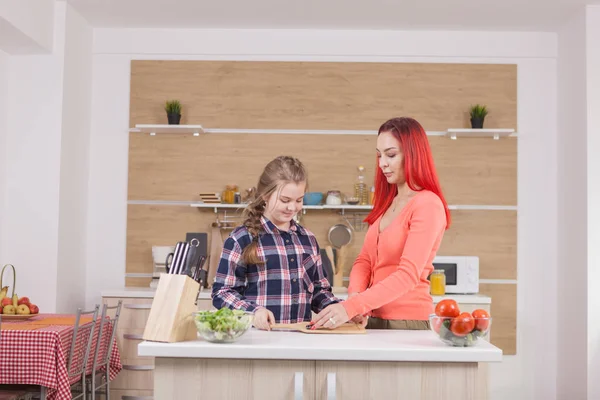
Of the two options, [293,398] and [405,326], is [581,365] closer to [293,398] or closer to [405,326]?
[405,326]

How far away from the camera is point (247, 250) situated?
2.35 m

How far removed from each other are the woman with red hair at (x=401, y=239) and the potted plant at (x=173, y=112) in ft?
9.22

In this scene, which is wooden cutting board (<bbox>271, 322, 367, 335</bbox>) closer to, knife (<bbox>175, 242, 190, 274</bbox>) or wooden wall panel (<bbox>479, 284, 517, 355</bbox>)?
knife (<bbox>175, 242, 190, 274</bbox>)

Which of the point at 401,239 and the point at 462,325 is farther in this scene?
the point at 401,239

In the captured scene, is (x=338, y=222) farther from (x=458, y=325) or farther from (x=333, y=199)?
(x=458, y=325)

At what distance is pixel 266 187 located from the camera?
2.40m

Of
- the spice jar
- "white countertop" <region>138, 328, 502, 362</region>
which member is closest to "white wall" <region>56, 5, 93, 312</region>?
the spice jar

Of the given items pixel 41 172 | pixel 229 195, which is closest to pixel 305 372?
pixel 229 195

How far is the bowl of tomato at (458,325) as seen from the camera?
6.16 feet

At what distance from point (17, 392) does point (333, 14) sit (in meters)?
3.07

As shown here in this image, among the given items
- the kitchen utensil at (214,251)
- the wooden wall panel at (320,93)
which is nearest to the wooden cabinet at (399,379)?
the kitchen utensil at (214,251)

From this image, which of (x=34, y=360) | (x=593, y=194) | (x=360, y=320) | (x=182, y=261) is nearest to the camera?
(x=182, y=261)

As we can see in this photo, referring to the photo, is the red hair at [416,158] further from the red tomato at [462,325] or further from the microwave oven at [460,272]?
the microwave oven at [460,272]

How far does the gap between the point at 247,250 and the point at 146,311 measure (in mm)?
2509
